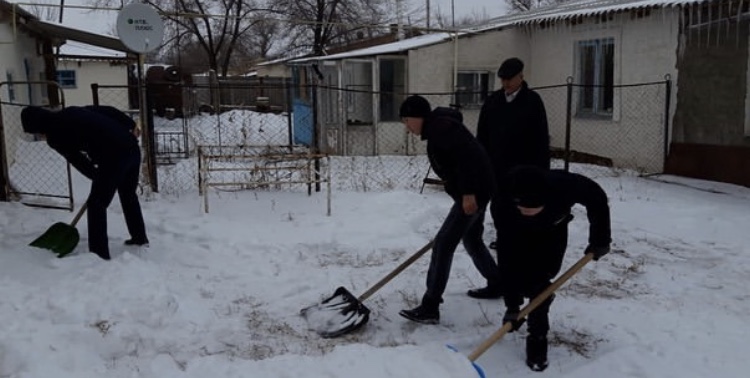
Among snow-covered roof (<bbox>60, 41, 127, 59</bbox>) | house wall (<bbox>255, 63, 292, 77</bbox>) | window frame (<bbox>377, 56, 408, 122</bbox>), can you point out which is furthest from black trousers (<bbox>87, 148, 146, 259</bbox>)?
house wall (<bbox>255, 63, 292, 77</bbox>)

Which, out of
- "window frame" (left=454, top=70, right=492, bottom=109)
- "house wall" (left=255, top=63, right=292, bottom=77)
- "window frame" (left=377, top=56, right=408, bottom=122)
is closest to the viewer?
"window frame" (left=377, top=56, right=408, bottom=122)

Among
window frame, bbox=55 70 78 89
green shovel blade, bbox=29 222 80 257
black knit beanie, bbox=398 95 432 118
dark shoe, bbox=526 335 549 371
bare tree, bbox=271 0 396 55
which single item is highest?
bare tree, bbox=271 0 396 55

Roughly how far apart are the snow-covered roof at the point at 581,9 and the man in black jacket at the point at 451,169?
6.91 meters

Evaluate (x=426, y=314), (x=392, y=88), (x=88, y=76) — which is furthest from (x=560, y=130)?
(x=88, y=76)

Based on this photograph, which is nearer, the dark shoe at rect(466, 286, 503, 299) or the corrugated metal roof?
the dark shoe at rect(466, 286, 503, 299)

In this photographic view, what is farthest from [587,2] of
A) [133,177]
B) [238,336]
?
[238,336]

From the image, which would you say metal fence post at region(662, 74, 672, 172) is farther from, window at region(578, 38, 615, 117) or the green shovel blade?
the green shovel blade

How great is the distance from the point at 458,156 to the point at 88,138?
316cm

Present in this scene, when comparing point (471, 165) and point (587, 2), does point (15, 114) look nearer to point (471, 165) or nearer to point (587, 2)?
point (471, 165)

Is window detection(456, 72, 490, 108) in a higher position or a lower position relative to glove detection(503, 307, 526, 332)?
higher

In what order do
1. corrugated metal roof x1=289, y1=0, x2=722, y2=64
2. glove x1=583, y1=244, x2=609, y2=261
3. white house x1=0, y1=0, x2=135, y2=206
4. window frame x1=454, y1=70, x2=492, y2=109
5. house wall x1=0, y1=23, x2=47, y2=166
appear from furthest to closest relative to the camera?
window frame x1=454, y1=70, x2=492, y2=109 < corrugated metal roof x1=289, y1=0, x2=722, y2=64 < house wall x1=0, y1=23, x2=47, y2=166 < white house x1=0, y1=0, x2=135, y2=206 < glove x1=583, y1=244, x2=609, y2=261

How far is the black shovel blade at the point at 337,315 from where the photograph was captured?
4.18m

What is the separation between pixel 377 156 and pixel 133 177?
814 cm

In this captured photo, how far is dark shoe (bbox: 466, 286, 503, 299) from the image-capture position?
4.75 metres
